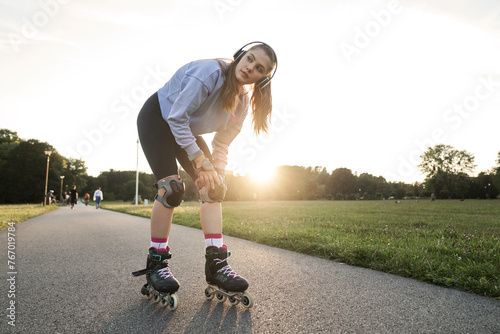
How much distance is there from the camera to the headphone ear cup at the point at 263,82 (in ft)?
7.47

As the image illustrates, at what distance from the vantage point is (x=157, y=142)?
2.22 meters

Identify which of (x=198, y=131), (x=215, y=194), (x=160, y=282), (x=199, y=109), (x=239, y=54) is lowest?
(x=160, y=282)

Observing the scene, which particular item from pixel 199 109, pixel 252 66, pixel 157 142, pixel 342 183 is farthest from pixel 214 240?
pixel 342 183

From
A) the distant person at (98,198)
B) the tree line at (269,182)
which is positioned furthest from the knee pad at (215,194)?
the distant person at (98,198)

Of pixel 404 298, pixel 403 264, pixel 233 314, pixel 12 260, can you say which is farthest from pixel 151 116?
pixel 403 264

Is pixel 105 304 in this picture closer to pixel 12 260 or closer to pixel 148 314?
pixel 148 314

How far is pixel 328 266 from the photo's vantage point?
3.27 m

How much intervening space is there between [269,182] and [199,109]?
8686cm

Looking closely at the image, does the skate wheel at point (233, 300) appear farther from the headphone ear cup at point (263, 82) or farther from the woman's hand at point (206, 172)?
the headphone ear cup at point (263, 82)

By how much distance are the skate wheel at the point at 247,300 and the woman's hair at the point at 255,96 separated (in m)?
1.23

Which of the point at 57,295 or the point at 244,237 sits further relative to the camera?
the point at 244,237

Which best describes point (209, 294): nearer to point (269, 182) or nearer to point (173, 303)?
point (173, 303)

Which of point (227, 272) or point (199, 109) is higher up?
point (199, 109)

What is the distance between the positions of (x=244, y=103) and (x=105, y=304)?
1.69m
